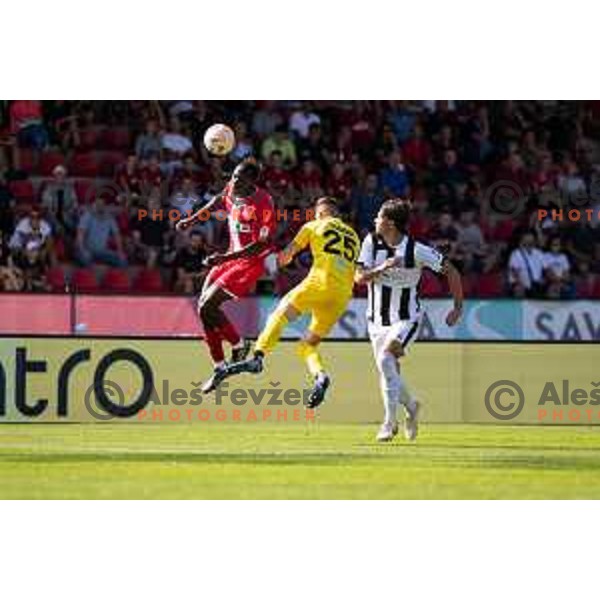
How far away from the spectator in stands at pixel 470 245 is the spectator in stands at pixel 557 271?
849 millimetres

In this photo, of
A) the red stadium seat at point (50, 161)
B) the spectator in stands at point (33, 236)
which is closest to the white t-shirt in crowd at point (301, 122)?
the red stadium seat at point (50, 161)

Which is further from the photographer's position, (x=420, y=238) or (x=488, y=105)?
(x=488, y=105)

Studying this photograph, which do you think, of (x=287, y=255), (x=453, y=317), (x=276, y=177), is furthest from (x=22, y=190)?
(x=453, y=317)

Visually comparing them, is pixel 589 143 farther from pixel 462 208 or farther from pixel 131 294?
pixel 131 294

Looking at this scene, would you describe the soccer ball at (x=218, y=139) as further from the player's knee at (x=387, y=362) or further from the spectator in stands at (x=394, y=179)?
the spectator in stands at (x=394, y=179)

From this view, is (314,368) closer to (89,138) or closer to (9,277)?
(9,277)

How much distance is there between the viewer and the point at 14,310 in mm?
20391

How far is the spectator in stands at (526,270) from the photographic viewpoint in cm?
2214

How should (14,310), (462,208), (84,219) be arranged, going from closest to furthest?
(14,310) < (84,219) < (462,208)

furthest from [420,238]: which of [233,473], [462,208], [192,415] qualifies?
[233,473]

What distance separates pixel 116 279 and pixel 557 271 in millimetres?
5182

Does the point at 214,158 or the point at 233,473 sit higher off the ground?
the point at 214,158

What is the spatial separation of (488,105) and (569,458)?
10.6 m

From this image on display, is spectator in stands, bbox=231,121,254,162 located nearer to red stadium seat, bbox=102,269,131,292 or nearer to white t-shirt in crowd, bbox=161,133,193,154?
white t-shirt in crowd, bbox=161,133,193,154
